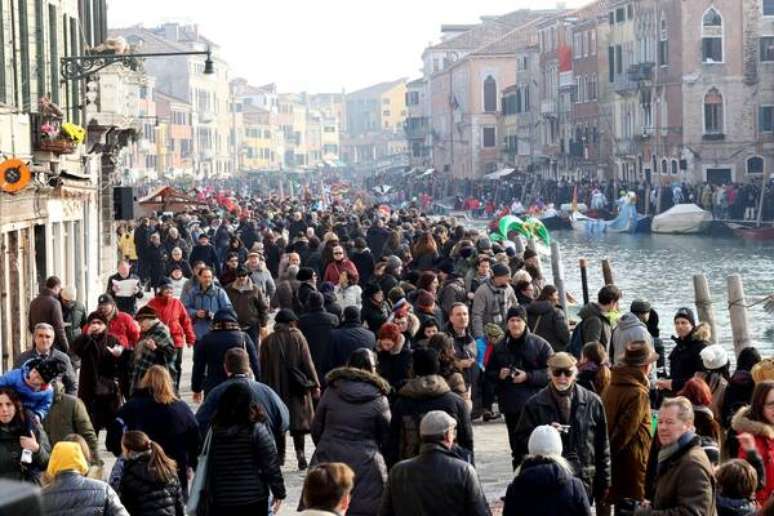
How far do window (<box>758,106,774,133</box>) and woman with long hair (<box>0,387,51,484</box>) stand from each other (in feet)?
202

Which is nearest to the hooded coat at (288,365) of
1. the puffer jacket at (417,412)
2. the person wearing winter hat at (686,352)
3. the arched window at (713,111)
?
the person wearing winter hat at (686,352)

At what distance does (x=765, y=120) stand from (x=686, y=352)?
58.1 meters

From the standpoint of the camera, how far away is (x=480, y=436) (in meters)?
13.9

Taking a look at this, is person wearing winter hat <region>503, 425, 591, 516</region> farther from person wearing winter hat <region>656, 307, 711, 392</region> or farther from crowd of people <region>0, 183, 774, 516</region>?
person wearing winter hat <region>656, 307, 711, 392</region>

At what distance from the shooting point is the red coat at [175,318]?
1402 centimetres

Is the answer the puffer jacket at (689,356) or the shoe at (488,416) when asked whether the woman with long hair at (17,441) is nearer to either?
the puffer jacket at (689,356)

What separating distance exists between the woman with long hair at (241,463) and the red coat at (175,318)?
5.59 meters

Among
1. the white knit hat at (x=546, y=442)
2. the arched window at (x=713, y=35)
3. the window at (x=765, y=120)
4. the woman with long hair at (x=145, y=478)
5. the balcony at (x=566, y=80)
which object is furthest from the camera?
the balcony at (x=566, y=80)

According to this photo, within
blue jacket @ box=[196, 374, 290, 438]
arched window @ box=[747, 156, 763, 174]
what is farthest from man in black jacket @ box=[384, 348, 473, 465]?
arched window @ box=[747, 156, 763, 174]

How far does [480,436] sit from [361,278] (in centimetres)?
748

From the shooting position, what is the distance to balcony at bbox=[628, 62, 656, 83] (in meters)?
73.6

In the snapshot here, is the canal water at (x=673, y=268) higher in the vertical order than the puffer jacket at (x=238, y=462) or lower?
lower

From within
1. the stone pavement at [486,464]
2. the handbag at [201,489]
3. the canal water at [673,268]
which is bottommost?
the canal water at [673,268]

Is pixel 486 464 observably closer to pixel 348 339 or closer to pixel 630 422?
pixel 348 339
